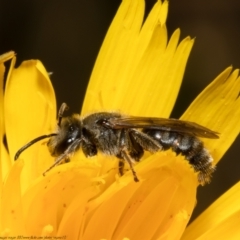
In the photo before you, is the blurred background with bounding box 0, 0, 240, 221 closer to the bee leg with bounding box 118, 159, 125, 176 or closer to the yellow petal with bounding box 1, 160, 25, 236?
the bee leg with bounding box 118, 159, 125, 176

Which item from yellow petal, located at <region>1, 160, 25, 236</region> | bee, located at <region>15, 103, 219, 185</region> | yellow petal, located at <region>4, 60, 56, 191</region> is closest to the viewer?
yellow petal, located at <region>1, 160, 25, 236</region>

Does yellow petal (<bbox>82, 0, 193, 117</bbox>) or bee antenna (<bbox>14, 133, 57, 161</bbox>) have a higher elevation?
yellow petal (<bbox>82, 0, 193, 117</bbox>)

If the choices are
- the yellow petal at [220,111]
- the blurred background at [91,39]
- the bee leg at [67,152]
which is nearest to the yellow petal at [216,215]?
the yellow petal at [220,111]

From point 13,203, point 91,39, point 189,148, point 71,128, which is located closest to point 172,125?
point 189,148

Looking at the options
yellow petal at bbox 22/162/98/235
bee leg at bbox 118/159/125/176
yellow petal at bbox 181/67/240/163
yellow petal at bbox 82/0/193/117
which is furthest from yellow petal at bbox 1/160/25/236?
yellow petal at bbox 181/67/240/163

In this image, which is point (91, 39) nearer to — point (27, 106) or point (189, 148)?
point (27, 106)
